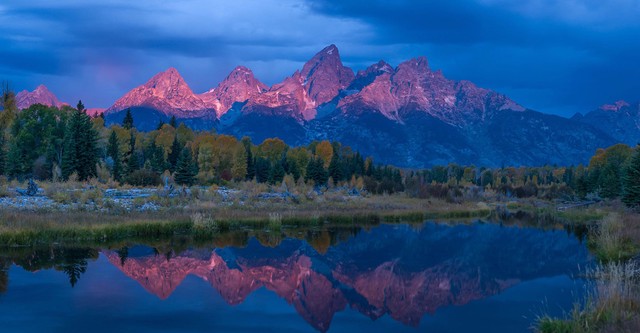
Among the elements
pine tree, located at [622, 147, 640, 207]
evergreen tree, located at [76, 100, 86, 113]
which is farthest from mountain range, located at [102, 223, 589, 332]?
evergreen tree, located at [76, 100, 86, 113]

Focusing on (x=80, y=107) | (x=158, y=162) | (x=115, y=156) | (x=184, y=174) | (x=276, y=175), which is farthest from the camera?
(x=276, y=175)

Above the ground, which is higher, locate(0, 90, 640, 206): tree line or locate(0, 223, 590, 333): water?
locate(0, 90, 640, 206): tree line

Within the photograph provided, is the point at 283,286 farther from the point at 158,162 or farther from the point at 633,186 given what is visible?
the point at 158,162

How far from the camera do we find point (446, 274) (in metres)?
24.5

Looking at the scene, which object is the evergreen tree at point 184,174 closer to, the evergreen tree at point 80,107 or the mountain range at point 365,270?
the evergreen tree at point 80,107

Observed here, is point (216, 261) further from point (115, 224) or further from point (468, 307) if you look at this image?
point (468, 307)

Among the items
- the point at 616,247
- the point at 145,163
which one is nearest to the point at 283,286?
the point at 616,247

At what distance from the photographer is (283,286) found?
2142 cm

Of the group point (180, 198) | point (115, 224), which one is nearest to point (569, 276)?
point (115, 224)

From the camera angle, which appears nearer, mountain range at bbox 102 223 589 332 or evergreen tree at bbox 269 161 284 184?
mountain range at bbox 102 223 589 332

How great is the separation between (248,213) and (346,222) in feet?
26.5

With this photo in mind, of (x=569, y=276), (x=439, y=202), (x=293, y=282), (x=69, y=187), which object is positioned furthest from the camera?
(x=439, y=202)

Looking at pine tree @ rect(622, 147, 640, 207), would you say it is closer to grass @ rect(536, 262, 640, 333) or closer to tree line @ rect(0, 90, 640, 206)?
tree line @ rect(0, 90, 640, 206)

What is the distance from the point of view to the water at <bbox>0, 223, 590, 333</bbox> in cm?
1597
